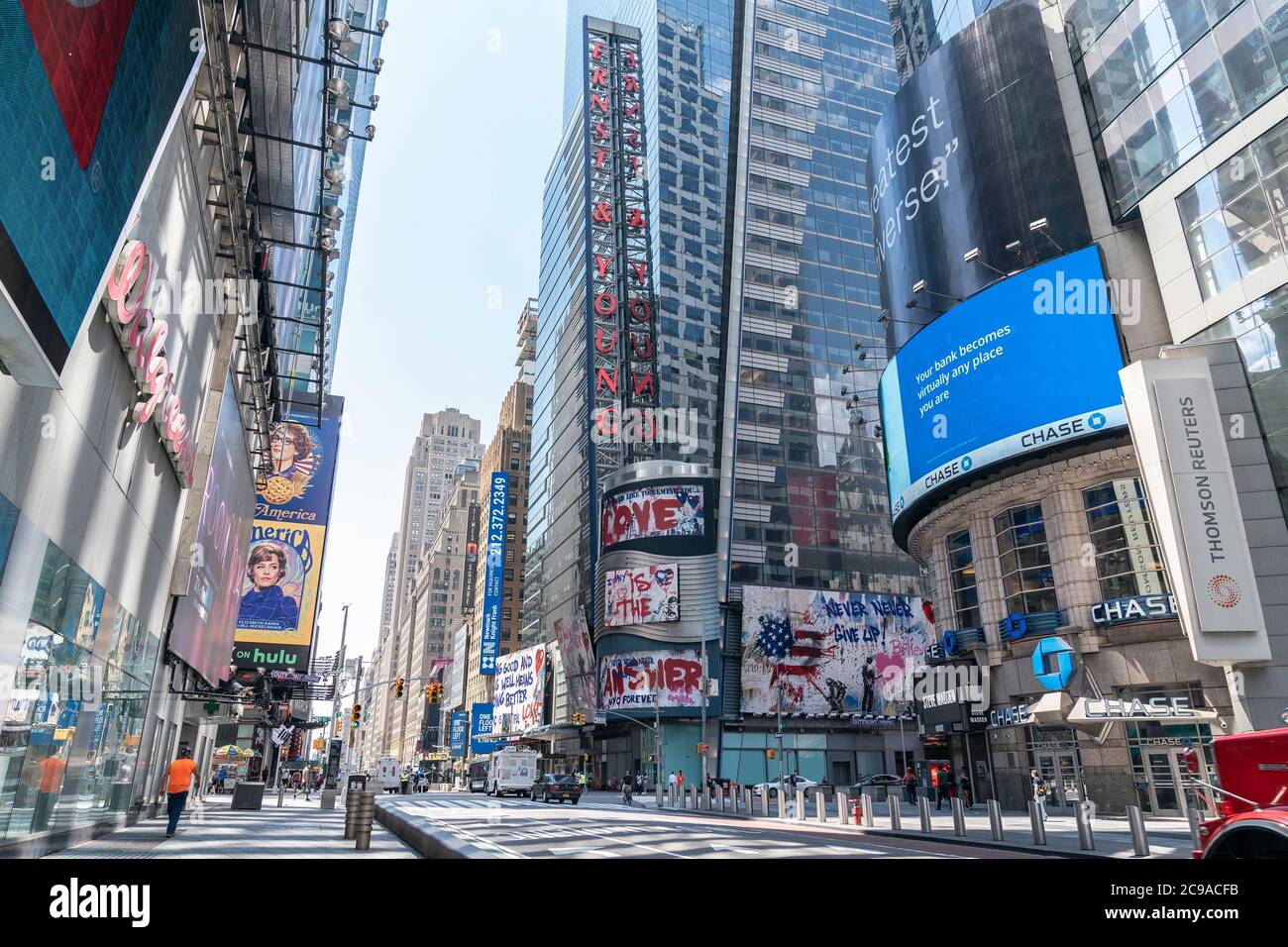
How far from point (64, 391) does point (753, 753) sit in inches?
2359

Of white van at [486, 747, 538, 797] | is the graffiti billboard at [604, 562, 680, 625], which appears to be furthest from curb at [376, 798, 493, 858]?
is the graffiti billboard at [604, 562, 680, 625]

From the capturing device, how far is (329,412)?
57.6 meters

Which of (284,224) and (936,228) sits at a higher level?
(936,228)

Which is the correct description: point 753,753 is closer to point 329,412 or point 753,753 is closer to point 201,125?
point 329,412

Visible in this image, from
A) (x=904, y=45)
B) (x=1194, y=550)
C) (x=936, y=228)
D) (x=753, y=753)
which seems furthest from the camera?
(x=904, y=45)

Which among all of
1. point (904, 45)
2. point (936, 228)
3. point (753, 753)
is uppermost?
point (904, 45)

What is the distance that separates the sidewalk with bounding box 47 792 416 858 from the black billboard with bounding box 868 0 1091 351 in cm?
3632

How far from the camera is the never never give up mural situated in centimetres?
6375

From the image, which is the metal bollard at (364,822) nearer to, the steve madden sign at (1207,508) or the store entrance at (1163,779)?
the steve madden sign at (1207,508)

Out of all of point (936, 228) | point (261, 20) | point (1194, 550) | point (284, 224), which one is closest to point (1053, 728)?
point (1194, 550)

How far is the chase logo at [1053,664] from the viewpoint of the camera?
34469mm

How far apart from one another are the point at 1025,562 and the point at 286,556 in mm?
43656

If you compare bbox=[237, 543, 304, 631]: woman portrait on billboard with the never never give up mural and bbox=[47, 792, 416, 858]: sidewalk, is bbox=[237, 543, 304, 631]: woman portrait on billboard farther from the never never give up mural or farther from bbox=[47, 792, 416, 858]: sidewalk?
the never never give up mural

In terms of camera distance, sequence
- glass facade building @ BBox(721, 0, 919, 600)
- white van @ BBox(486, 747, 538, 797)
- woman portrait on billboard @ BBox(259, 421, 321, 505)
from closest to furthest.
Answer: woman portrait on billboard @ BBox(259, 421, 321, 505)
white van @ BBox(486, 747, 538, 797)
glass facade building @ BBox(721, 0, 919, 600)
